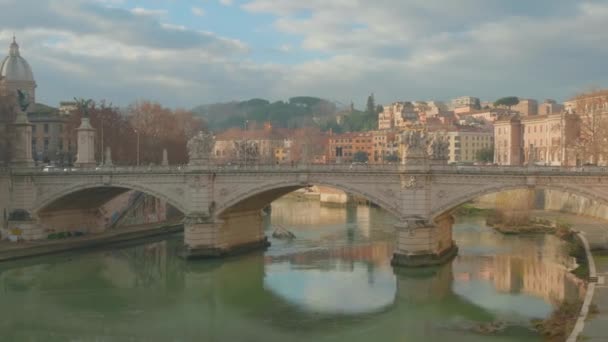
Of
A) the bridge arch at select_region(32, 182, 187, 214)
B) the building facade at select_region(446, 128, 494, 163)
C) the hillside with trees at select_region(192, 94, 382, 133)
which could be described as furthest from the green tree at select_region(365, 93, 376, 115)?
the bridge arch at select_region(32, 182, 187, 214)

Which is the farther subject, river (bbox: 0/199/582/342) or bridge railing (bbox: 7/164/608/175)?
bridge railing (bbox: 7/164/608/175)

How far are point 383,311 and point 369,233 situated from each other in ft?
64.7

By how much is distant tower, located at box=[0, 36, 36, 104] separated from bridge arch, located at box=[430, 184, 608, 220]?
170ft

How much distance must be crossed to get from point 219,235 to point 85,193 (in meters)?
9.76

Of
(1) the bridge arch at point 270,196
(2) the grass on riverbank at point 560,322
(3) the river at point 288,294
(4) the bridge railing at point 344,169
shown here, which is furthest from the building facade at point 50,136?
(2) the grass on riverbank at point 560,322

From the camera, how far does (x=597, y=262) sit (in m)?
27.0

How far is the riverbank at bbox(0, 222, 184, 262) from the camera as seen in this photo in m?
34.6

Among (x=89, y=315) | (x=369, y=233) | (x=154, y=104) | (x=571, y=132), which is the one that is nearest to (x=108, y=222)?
(x=369, y=233)

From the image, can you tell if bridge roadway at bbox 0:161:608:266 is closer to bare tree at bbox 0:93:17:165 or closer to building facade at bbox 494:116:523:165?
bare tree at bbox 0:93:17:165

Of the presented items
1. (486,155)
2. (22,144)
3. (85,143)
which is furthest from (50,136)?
(486,155)

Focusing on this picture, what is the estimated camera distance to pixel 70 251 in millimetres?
37406

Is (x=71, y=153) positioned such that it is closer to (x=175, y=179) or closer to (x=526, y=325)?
(x=175, y=179)

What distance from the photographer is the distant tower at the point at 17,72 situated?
68750 millimetres

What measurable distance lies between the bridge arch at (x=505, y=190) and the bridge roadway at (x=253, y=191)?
0.04m
